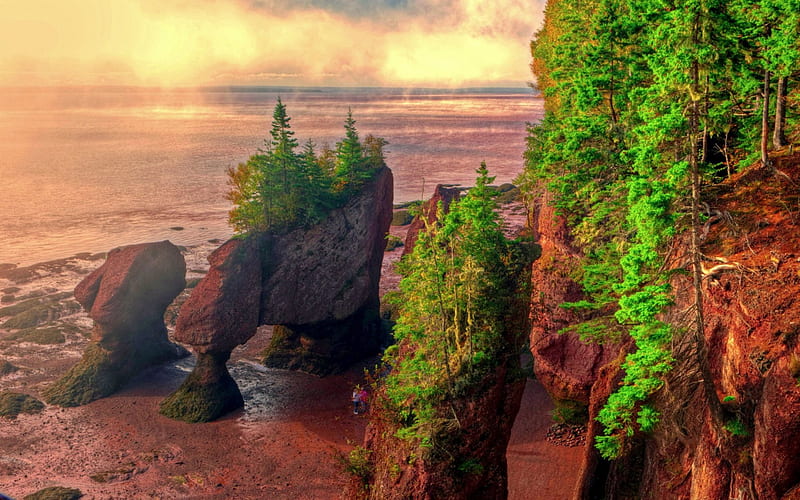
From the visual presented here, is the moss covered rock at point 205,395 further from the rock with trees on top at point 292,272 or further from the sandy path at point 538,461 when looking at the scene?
the sandy path at point 538,461

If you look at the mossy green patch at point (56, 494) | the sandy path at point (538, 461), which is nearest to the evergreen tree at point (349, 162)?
the sandy path at point (538, 461)

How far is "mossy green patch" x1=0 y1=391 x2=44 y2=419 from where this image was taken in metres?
32.9

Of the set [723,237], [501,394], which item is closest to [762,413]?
[723,237]

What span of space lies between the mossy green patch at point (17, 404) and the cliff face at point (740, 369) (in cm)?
3047

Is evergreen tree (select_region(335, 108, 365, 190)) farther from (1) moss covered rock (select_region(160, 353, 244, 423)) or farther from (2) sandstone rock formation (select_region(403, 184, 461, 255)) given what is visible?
(1) moss covered rock (select_region(160, 353, 244, 423))

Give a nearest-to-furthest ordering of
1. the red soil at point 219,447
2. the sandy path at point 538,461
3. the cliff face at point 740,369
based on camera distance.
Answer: the cliff face at point 740,369 < the sandy path at point 538,461 < the red soil at point 219,447

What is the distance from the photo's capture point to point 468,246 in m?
19.5

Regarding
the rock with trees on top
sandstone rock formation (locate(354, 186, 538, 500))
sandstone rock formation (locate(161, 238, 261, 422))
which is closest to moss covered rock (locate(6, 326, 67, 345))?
sandstone rock formation (locate(161, 238, 261, 422))

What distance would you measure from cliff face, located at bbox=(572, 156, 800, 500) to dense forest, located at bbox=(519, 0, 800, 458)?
522 mm

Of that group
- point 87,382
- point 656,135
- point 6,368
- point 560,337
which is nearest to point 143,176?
point 6,368

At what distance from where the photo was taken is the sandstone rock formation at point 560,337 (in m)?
26.7

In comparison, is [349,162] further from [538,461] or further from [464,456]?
[464,456]

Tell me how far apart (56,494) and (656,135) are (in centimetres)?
2701

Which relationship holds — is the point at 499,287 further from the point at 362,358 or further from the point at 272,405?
the point at 362,358
